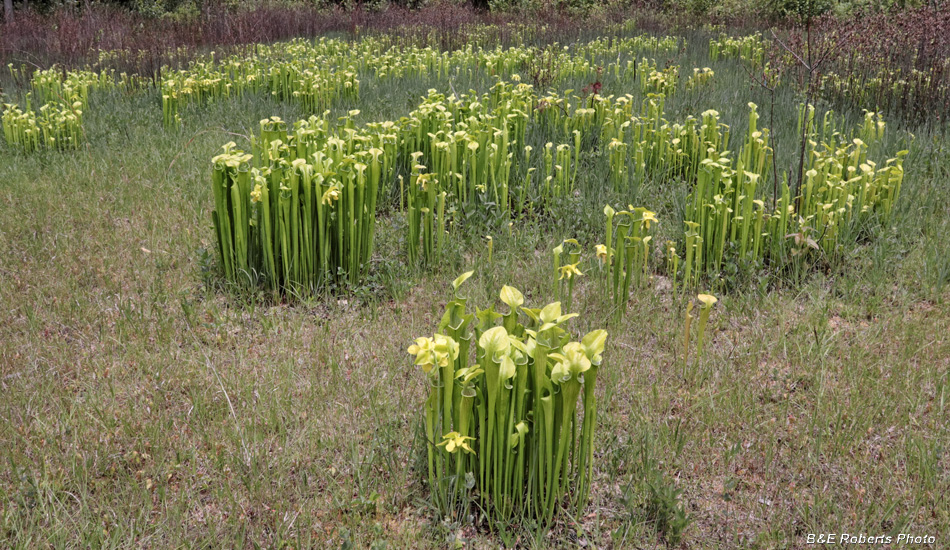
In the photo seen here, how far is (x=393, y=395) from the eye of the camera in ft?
8.39

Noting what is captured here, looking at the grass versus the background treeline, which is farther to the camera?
the background treeline

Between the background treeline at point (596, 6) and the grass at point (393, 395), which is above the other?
the background treeline at point (596, 6)

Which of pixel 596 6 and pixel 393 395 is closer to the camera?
pixel 393 395

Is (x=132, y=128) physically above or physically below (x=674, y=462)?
above

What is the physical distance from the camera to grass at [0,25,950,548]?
197 centimetres

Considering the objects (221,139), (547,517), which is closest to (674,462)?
(547,517)

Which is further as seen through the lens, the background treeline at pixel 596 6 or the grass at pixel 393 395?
the background treeline at pixel 596 6

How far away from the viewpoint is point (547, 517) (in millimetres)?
1917

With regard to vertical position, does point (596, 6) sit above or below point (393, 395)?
above

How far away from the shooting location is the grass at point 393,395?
6.48 feet

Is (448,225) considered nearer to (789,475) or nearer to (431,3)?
(789,475)

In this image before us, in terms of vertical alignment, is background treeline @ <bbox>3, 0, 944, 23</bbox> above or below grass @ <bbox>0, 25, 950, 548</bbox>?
above

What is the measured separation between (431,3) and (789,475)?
2382cm

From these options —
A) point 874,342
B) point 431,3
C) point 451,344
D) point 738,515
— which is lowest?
point 738,515
